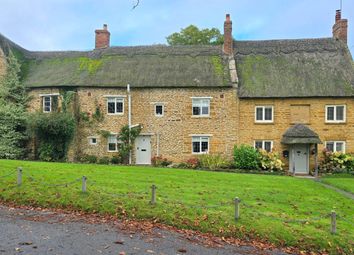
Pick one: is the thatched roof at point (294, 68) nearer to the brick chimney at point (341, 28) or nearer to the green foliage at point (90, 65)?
the brick chimney at point (341, 28)

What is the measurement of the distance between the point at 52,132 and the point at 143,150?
7022 mm

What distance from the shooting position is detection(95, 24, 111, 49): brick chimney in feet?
107

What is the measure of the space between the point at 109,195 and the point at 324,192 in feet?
34.3

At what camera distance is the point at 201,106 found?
1085 inches

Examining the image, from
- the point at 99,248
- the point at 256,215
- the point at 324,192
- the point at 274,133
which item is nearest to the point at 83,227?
the point at 99,248

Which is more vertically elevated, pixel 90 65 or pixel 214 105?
pixel 90 65

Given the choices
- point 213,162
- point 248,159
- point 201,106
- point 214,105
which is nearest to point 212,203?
point 248,159

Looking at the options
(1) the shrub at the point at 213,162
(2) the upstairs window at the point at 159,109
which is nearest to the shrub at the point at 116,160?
(2) the upstairs window at the point at 159,109

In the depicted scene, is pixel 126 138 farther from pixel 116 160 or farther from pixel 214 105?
pixel 214 105

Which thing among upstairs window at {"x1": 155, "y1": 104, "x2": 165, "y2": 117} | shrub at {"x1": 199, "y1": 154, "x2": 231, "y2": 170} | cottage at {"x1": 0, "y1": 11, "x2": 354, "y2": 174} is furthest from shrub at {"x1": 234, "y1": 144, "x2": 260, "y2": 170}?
upstairs window at {"x1": 155, "y1": 104, "x2": 165, "y2": 117}

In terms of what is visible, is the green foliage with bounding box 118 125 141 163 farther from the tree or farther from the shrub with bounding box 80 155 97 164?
the tree

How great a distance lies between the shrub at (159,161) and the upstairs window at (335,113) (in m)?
12.9

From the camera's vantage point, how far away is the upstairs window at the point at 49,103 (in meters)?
27.4

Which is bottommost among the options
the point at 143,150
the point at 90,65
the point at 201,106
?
the point at 143,150
